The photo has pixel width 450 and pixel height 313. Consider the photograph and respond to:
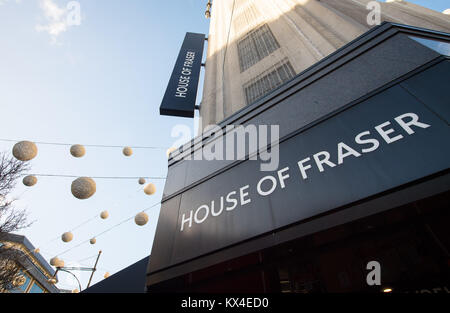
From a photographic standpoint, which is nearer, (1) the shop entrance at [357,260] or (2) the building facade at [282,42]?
(1) the shop entrance at [357,260]

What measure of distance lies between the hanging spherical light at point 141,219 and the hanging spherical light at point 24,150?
4.03m

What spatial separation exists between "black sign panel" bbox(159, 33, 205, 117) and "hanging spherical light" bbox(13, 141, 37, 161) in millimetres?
4122

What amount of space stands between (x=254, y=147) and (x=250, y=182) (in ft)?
2.94

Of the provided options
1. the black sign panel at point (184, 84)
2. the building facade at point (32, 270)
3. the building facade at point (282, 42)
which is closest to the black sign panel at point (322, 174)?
the building facade at point (282, 42)

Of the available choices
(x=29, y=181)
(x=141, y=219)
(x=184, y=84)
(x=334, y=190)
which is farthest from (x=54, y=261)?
(x=334, y=190)

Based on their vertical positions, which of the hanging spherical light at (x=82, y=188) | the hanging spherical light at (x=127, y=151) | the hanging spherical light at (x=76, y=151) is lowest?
the hanging spherical light at (x=82, y=188)

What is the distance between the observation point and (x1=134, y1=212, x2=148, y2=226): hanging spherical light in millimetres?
8853

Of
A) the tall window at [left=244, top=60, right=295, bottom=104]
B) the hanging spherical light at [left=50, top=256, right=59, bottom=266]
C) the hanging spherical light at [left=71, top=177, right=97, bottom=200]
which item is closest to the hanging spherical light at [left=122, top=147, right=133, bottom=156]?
the hanging spherical light at [left=71, top=177, right=97, bottom=200]

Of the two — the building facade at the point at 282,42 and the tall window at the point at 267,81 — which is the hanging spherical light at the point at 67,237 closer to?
the building facade at the point at 282,42

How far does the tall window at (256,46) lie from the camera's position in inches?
397

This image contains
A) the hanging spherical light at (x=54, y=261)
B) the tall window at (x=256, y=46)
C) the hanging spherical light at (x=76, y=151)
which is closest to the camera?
the hanging spherical light at (x=76, y=151)

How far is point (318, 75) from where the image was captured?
4527mm

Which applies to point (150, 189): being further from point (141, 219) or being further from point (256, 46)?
point (256, 46)
